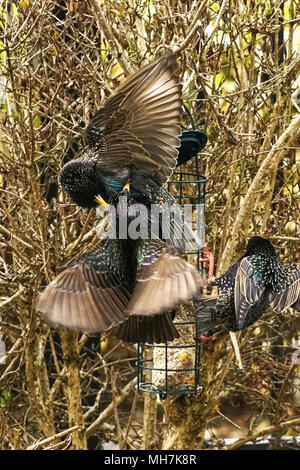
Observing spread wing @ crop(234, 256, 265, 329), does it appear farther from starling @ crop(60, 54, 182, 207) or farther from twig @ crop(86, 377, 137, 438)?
twig @ crop(86, 377, 137, 438)

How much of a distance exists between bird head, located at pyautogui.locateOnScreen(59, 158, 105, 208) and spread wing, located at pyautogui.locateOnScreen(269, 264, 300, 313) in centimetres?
100

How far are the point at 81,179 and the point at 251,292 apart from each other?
0.98 m

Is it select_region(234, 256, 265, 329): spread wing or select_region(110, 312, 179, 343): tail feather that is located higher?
select_region(234, 256, 265, 329): spread wing

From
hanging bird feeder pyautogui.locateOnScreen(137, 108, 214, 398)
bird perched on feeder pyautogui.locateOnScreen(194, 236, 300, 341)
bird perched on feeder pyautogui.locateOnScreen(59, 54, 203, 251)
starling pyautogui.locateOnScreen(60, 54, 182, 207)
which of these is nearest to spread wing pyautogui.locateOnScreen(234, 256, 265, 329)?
bird perched on feeder pyautogui.locateOnScreen(194, 236, 300, 341)

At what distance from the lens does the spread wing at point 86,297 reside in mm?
3010

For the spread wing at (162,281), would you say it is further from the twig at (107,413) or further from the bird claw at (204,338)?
the twig at (107,413)

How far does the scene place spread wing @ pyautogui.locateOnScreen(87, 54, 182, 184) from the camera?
10.6 ft

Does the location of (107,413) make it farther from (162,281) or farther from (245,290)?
(162,281)


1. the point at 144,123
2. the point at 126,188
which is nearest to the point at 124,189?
the point at 126,188

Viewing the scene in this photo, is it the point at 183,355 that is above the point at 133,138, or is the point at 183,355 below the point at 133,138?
below

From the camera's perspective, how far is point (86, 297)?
3.22 m

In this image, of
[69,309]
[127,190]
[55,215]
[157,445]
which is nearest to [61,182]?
[127,190]

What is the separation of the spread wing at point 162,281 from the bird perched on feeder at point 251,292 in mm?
567
